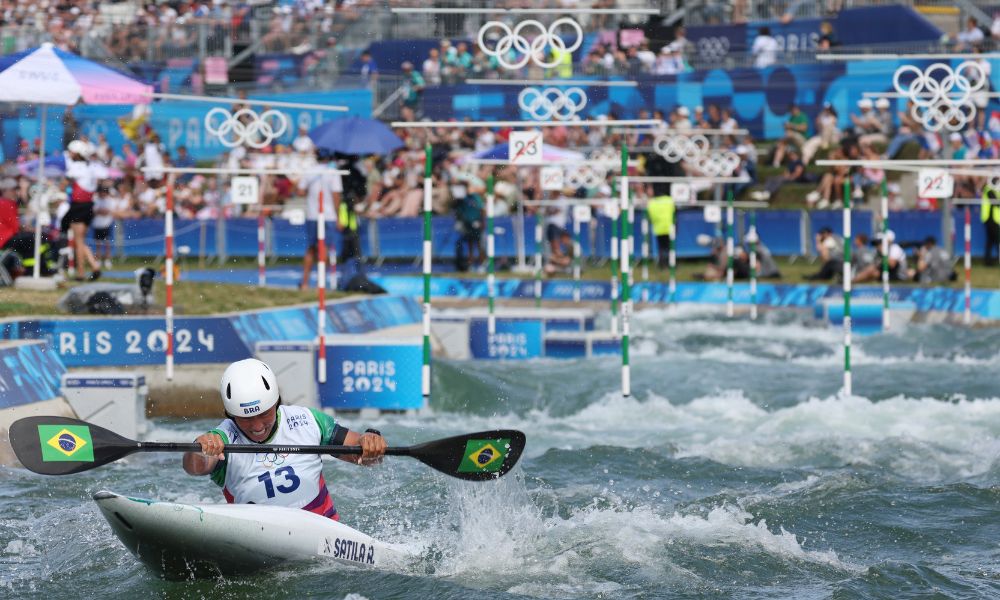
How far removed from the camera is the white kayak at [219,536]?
814cm

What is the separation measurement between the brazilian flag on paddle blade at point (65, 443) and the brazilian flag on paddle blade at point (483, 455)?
7.08 feet

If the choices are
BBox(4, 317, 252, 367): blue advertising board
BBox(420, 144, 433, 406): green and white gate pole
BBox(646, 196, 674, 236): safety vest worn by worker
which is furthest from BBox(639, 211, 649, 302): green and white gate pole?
BBox(420, 144, 433, 406): green and white gate pole

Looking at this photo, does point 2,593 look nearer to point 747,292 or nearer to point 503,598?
point 503,598

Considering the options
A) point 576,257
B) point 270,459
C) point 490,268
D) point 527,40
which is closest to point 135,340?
point 527,40

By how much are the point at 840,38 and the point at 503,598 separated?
22.6 metres

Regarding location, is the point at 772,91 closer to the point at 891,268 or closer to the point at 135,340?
the point at 891,268

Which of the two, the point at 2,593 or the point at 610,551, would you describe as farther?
the point at 610,551

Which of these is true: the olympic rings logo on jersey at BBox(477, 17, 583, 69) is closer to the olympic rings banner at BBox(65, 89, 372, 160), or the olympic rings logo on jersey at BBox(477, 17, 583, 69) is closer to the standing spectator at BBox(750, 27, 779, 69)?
the olympic rings banner at BBox(65, 89, 372, 160)

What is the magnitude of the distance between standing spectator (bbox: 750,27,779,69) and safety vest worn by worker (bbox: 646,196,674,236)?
3320 millimetres

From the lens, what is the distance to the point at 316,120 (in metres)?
30.0

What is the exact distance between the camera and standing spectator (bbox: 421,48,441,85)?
60.9 feet

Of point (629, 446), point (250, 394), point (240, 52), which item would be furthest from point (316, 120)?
point (250, 394)

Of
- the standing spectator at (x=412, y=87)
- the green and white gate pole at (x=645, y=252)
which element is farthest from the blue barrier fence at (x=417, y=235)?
the standing spectator at (x=412, y=87)

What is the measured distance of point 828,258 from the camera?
85.4 feet
